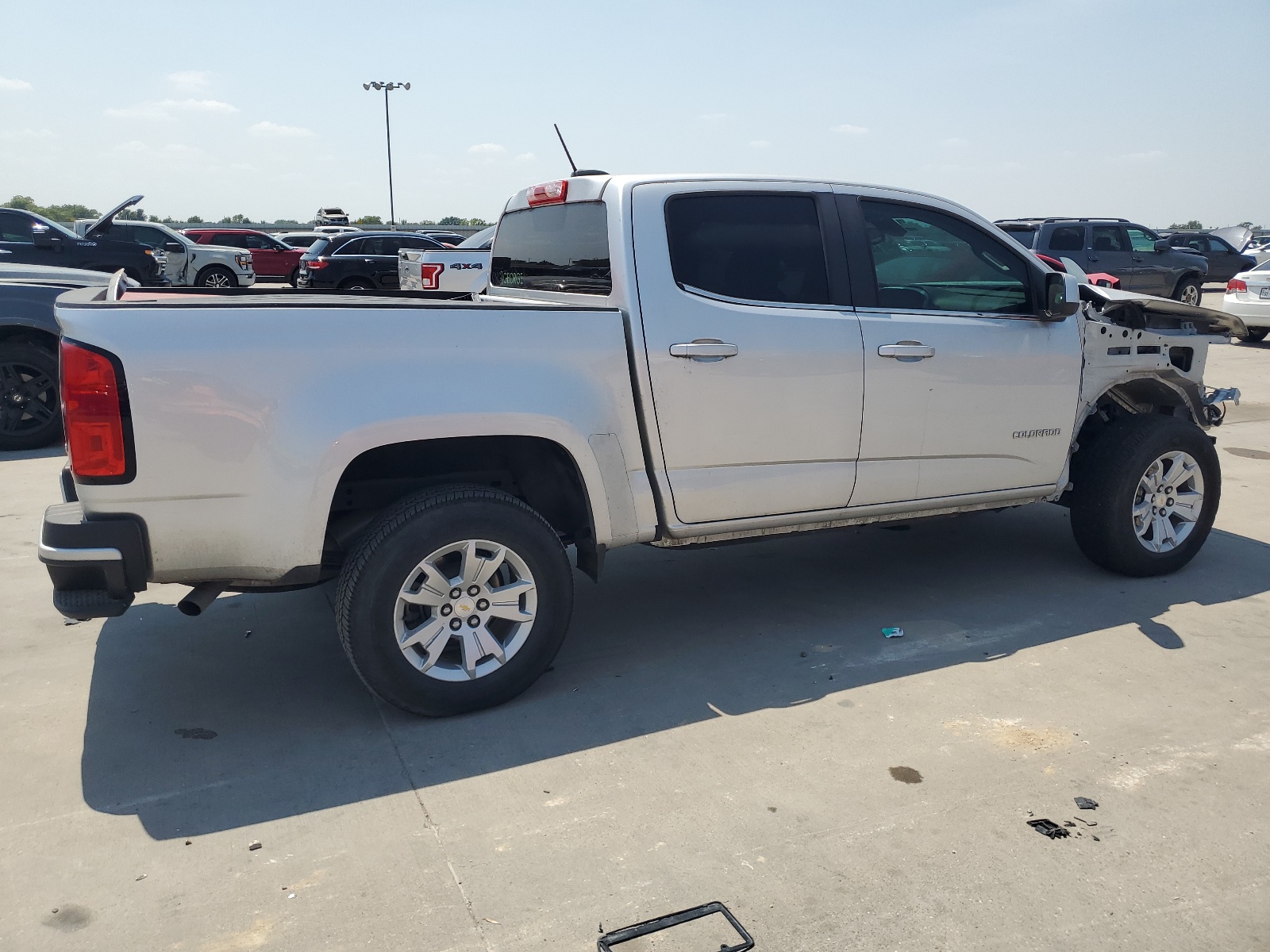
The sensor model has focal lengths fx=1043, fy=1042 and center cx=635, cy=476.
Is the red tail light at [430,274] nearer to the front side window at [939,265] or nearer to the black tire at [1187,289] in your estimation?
the front side window at [939,265]

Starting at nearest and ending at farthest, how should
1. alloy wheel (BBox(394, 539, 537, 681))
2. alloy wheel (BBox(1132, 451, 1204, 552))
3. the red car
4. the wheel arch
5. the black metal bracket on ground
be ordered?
the black metal bracket on ground
alloy wheel (BBox(394, 539, 537, 681))
the wheel arch
alloy wheel (BBox(1132, 451, 1204, 552))
the red car

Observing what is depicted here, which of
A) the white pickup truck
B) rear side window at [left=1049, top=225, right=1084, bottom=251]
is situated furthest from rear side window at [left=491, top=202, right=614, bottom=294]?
rear side window at [left=1049, top=225, right=1084, bottom=251]

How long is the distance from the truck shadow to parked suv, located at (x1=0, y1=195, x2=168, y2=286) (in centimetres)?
1090

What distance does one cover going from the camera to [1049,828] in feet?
10.0

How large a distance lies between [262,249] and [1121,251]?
71.4 ft

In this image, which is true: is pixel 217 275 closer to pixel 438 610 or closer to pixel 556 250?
pixel 556 250

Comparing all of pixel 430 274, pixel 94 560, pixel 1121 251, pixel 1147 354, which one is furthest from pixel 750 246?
pixel 1121 251

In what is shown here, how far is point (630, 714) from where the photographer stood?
383cm

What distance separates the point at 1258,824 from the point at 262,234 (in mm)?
29944

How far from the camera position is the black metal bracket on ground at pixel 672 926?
2541mm

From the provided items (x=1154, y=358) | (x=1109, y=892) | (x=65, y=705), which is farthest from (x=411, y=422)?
(x=1154, y=358)

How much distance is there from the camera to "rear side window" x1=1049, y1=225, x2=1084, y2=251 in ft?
58.6

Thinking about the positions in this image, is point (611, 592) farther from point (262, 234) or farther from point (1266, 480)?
point (262, 234)

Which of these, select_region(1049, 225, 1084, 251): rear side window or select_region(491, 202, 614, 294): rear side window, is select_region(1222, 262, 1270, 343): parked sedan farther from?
select_region(491, 202, 614, 294): rear side window
